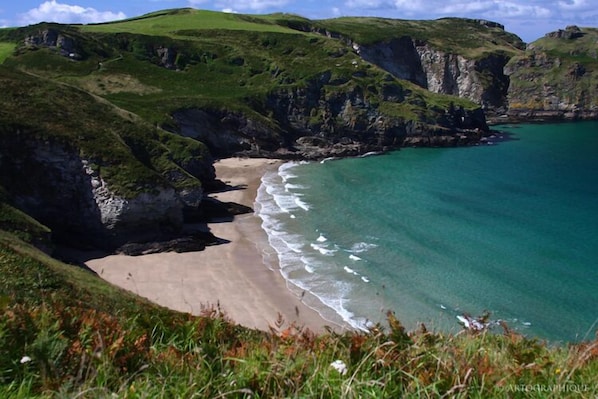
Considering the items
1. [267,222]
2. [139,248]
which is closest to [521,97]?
[267,222]

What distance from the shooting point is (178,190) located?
2040 inches

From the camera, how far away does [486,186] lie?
68625mm

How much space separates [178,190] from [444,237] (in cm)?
2312

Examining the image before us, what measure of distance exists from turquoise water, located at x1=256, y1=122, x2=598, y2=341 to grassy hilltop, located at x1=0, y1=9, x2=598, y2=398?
20.6 feet

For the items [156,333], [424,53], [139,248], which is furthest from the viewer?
[424,53]

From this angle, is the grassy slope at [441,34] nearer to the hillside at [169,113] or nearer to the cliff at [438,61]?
the cliff at [438,61]

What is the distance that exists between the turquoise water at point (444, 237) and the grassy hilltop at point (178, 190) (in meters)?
6.29

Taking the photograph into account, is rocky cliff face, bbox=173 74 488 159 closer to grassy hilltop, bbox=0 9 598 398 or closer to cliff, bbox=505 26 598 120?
grassy hilltop, bbox=0 9 598 398

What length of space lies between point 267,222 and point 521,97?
347ft

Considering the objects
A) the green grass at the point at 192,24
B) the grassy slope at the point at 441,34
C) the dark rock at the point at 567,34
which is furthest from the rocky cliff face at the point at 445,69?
the green grass at the point at 192,24

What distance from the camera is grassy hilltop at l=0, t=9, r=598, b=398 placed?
5.64 meters

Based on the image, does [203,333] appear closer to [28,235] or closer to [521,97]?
[28,235]

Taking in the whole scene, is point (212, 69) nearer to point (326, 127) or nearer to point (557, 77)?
point (326, 127)

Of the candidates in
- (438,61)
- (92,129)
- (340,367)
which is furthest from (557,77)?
(340,367)
